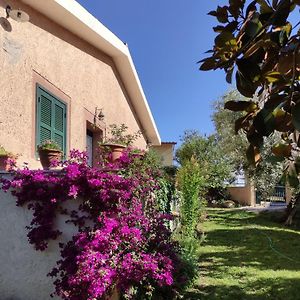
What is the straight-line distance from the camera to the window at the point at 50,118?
8.48m

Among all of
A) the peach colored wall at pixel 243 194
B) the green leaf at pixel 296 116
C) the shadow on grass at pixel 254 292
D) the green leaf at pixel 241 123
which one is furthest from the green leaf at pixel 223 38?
the peach colored wall at pixel 243 194

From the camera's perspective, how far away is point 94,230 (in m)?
5.61

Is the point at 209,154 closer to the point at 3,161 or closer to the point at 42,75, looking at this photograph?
the point at 42,75

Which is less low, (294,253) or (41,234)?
(41,234)

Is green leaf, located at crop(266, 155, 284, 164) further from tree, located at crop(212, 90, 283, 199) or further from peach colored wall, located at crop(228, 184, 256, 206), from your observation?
peach colored wall, located at crop(228, 184, 256, 206)

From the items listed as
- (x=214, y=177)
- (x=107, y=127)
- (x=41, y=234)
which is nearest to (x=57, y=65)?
(x=107, y=127)

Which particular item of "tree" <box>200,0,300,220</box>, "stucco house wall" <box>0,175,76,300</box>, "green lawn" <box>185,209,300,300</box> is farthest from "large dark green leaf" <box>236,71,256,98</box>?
"green lawn" <box>185,209,300,300</box>

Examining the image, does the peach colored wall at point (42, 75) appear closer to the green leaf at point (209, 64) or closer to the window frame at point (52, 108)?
the window frame at point (52, 108)

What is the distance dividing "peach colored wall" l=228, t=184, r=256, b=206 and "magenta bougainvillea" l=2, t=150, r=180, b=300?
2418cm

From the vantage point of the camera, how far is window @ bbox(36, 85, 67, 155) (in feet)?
27.8

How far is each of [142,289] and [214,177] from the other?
2058 centimetres

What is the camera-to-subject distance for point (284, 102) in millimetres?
1920

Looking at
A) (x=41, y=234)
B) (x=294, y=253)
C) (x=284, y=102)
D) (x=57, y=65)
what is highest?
(x=57, y=65)

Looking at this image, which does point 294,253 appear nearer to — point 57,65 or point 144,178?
point 144,178
